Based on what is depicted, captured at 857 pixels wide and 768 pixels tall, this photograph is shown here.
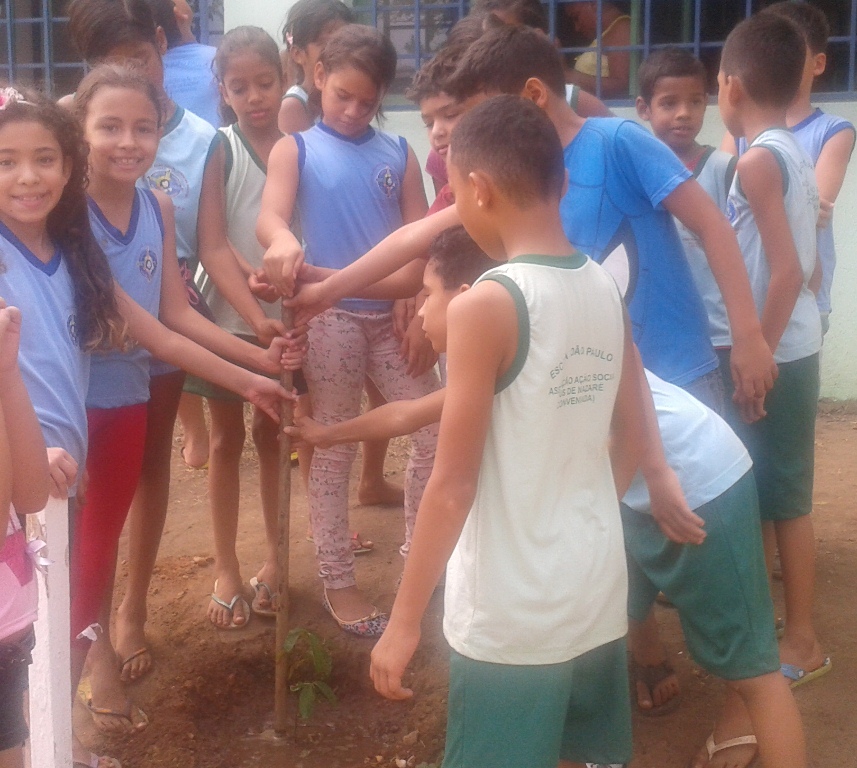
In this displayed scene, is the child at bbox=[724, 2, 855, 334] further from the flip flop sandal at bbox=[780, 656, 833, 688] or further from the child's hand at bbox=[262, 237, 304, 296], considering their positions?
the child's hand at bbox=[262, 237, 304, 296]

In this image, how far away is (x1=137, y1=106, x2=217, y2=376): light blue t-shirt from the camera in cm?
312

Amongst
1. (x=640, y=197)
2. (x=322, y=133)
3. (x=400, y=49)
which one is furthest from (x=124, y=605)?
(x=400, y=49)

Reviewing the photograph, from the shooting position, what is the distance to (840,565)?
364 centimetres

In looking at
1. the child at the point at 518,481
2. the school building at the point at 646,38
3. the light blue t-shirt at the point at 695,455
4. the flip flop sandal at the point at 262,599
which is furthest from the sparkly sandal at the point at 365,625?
the school building at the point at 646,38

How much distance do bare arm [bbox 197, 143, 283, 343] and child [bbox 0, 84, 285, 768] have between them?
0.58 meters

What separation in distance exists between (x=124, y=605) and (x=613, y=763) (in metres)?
1.81

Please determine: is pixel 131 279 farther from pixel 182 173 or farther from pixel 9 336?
pixel 9 336

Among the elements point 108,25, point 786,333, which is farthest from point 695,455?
point 108,25

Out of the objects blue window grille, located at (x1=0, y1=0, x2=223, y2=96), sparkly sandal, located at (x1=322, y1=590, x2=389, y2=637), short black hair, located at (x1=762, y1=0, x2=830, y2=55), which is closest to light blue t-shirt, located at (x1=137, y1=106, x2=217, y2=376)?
sparkly sandal, located at (x1=322, y1=590, x2=389, y2=637)

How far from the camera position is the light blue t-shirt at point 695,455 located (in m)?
2.17

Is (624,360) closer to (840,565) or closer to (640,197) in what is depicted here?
(640,197)

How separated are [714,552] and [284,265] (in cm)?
130

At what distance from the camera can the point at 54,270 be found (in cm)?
238

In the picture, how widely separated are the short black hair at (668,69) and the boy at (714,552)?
178cm
